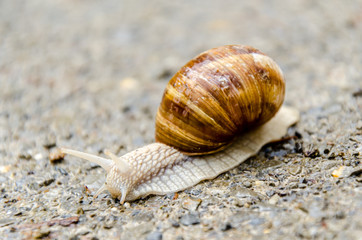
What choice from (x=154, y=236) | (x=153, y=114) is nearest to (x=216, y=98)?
(x=154, y=236)

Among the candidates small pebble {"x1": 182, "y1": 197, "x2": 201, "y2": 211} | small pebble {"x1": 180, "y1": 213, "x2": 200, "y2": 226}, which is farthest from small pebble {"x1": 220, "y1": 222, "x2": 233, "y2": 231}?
small pebble {"x1": 182, "y1": 197, "x2": 201, "y2": 211}

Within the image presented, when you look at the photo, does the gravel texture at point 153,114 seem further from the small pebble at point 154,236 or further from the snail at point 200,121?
the snail at point 200,121

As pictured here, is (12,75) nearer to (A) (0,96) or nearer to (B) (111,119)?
(A) (0,96)

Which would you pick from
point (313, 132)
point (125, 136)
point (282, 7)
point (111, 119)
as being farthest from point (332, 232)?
point (282, 7)

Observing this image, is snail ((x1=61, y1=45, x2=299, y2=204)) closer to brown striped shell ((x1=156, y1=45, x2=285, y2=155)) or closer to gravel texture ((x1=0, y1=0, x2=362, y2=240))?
brown striped shell ((x1=156, y1=45, x2=285, y2=155))

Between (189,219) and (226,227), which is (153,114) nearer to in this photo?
(189,219)

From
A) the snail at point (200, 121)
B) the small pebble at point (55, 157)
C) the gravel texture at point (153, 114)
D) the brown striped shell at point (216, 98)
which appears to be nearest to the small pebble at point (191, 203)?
the gravel texture at point (153, 114)
